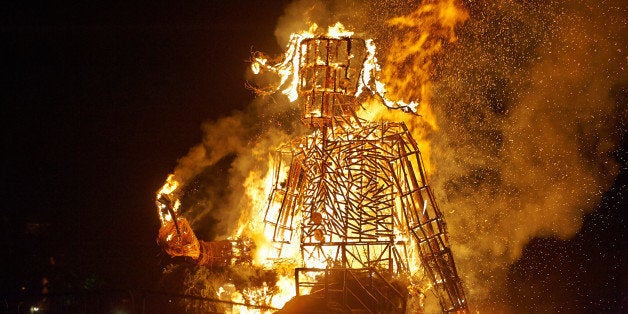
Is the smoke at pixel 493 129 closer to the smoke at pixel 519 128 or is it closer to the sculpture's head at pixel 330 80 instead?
the smoke at pixel 519 128

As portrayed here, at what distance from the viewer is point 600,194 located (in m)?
16.9

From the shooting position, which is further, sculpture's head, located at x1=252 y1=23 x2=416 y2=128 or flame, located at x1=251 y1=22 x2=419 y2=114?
flame, located at x1=251 y1=22 x2=419 y2=114

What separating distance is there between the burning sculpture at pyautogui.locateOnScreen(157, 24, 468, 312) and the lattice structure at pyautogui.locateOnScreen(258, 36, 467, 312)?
22 mm

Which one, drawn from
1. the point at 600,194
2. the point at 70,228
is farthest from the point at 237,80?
the point at 600,194

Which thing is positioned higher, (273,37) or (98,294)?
(273,37)

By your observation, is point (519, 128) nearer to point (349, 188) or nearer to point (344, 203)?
point (349, 188)

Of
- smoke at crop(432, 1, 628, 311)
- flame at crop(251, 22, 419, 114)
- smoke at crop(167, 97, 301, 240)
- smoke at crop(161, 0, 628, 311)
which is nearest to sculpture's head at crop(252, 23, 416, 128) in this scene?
flame at crop(251, 22, 419, 114)

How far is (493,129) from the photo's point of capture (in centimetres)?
1712

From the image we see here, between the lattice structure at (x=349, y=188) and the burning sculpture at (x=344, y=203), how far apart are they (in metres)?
0.02

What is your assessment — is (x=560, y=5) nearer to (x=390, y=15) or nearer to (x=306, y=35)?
(x=390, y=15)

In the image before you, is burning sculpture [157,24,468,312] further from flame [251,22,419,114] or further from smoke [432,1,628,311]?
smoke [432,1,628,311]

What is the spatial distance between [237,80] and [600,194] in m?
10.5

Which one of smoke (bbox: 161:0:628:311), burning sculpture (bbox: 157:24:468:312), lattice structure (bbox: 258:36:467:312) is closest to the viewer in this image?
burning sculpture (bbox: 157:24:468:312)

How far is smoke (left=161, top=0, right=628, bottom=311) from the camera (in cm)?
1591
